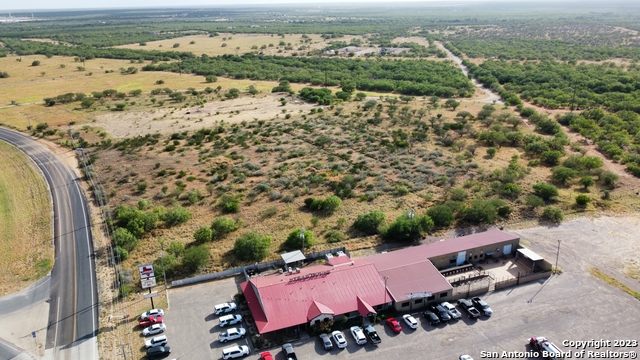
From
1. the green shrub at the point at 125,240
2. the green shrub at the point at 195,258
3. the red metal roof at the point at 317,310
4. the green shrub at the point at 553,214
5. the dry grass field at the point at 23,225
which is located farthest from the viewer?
the green shrub at the point at 553,214

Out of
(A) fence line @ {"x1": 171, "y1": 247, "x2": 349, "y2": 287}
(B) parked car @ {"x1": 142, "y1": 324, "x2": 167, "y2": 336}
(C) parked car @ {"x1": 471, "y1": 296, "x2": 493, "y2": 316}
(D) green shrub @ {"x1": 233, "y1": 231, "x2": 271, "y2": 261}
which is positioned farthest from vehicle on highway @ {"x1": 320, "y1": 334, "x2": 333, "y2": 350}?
(D) green shrub @ {"x1": 233, "y1": 231, "x2": 271, "y2": 261}

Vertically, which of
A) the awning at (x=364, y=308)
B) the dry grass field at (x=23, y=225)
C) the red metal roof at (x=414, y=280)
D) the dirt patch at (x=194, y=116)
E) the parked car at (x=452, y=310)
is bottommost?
the dry grass field at (x=23, y=225)

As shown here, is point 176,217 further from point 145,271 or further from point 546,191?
point 546,191

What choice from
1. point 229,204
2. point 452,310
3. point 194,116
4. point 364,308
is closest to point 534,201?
point 452,310

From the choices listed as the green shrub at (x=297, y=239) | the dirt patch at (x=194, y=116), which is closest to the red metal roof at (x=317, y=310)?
the green shrub at (x=297, y=239)

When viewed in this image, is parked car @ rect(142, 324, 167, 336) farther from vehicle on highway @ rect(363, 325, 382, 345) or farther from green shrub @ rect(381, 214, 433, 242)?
green shrub @ rect(381, 214, 433, 242)

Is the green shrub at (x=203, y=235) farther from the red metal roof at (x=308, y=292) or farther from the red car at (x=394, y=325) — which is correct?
the red car at (x=394, y=325)
